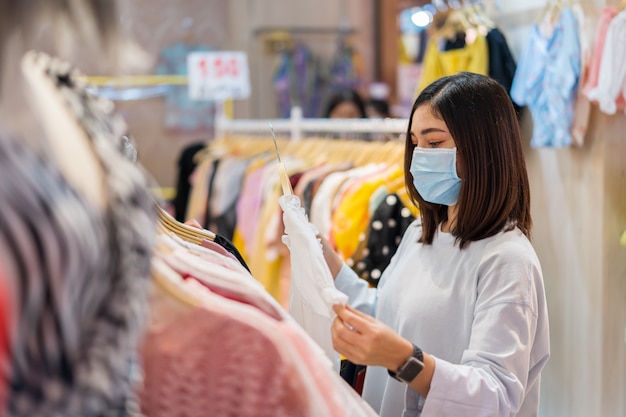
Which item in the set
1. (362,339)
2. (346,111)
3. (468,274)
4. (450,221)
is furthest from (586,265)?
(346,111)

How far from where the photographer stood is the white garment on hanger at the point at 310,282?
141 cm

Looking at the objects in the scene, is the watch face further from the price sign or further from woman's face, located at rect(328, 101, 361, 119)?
the price sign

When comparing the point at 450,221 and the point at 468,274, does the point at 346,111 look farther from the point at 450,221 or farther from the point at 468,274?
the point at 468,274

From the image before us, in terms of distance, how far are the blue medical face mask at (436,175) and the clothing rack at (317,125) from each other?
339 millimetres

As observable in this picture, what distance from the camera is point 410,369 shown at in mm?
1397

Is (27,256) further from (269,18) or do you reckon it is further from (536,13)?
(269,18)

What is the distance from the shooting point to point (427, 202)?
1.87 metres

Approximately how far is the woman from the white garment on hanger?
0.31 feet

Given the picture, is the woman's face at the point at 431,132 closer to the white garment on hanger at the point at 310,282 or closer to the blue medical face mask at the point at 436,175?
the blue medical face mask at the point at 436,175

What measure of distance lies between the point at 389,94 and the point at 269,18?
4.15 ft

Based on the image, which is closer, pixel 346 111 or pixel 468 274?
pixel 468 274

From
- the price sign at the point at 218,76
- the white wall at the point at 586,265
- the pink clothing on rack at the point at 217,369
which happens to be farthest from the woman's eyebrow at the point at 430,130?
the price sign at the point at 218,76

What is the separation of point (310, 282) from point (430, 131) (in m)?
0.48

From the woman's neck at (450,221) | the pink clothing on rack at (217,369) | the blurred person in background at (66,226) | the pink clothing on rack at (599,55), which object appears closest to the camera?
the blurred person in background at (66,226)
